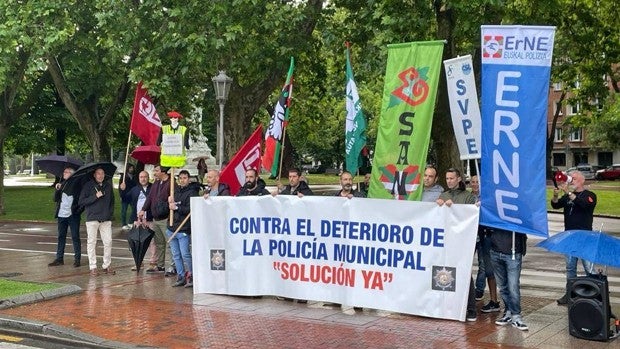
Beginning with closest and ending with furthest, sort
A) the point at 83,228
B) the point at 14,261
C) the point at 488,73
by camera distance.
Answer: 1. the point at 488,73
2. the point at 14,261
3. the point at 83,228

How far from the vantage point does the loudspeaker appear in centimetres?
791

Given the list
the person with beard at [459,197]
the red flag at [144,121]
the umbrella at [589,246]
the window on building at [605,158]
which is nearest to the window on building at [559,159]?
the window on building at [605,158]

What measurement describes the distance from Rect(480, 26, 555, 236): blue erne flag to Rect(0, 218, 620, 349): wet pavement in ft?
4.42

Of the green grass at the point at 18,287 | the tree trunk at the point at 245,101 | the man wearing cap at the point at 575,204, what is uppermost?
the tree trunk at the point at 245,101

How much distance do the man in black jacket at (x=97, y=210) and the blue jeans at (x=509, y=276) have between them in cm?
717

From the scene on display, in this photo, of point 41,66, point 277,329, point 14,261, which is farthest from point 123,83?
point 277,329

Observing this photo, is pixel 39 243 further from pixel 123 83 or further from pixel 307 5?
pixel 307 5

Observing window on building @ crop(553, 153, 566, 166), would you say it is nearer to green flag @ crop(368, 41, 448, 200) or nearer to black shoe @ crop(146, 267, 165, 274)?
black shoe @ crop(146, 267, 165, 274)

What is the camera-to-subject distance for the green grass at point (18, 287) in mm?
10609

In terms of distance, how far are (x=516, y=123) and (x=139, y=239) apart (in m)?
7.47

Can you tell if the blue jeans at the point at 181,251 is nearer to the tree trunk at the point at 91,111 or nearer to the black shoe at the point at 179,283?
the black shoe at the point at 179,283

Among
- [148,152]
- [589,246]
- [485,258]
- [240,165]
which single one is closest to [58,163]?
[148,152]

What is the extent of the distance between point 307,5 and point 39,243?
9446mm

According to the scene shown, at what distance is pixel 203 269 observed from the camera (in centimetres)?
1095
